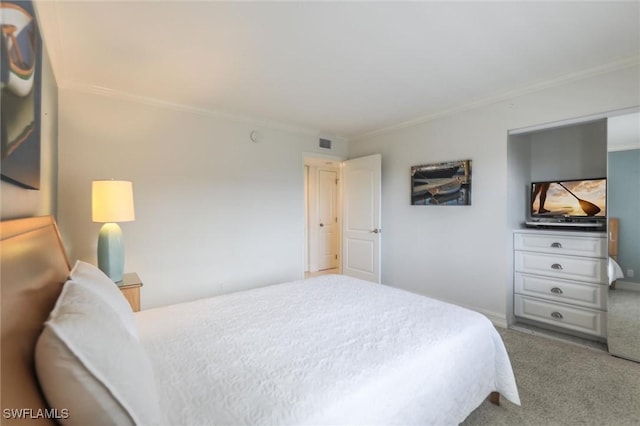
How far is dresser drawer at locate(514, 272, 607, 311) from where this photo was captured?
2.61m

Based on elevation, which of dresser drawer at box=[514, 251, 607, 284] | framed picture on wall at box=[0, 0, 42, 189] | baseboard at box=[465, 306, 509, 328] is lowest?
baseboard at box=[465, 306, 509, 328]

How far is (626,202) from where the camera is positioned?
246cm

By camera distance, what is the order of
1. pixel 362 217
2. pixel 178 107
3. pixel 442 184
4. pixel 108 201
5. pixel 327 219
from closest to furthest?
1. pixel 108 201
2. pixel 178 107
3. pixel 442 184
4. pixel 362 217
5. pixel 327 219

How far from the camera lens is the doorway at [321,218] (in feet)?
19.3

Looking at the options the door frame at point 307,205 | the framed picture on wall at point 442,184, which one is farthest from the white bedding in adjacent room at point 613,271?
the door frame at point 307,205

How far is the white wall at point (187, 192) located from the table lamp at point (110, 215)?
2.27 feet

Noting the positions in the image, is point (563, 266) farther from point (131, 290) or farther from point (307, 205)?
point (307, 205)

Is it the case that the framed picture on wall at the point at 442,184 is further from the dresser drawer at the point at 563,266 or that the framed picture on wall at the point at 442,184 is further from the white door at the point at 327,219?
the white door at the point at 327,219

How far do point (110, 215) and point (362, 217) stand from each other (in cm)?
318

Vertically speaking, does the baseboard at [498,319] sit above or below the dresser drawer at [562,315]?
below

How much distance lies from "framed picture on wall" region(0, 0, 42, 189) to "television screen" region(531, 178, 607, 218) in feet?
13.4

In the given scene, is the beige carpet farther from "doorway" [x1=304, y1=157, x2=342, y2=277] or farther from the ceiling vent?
"doorway" [x1=304, y1=157, x2=342, y2=277]

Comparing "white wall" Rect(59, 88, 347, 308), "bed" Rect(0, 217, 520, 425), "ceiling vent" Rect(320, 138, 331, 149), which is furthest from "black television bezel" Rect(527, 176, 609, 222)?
"white wall" Rect(59, 88, 347, 308)

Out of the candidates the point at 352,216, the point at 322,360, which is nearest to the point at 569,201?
the point at 352,216
